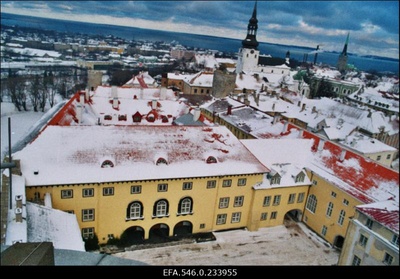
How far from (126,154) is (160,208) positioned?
73.1 inches

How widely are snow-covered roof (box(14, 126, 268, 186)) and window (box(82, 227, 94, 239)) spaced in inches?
59.3

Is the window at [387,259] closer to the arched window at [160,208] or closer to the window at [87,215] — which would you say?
the arched window at [160,208]

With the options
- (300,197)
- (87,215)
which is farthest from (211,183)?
(87,215)

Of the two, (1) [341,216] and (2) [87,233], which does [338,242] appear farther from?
(2) [87,233]

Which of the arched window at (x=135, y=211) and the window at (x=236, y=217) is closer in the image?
the arched window at (x=135, y=211)

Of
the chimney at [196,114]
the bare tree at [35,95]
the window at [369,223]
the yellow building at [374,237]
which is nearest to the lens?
the yellow building at [374,237]

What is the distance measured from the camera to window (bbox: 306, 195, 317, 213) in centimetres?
1182

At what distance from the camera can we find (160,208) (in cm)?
1027

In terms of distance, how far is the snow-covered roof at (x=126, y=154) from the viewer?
916cm

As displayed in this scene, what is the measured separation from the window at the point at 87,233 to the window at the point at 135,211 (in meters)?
1.08

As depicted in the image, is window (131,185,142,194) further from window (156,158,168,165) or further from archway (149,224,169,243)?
archway (149,224,169,243)

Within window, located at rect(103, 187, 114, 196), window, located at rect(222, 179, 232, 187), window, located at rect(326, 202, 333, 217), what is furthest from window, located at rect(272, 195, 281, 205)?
window, located at rect(103, 187, 114, 196)

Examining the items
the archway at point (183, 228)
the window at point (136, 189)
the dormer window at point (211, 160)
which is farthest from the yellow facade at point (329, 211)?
the window at point (136, 189)

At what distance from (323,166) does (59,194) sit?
330 inches
